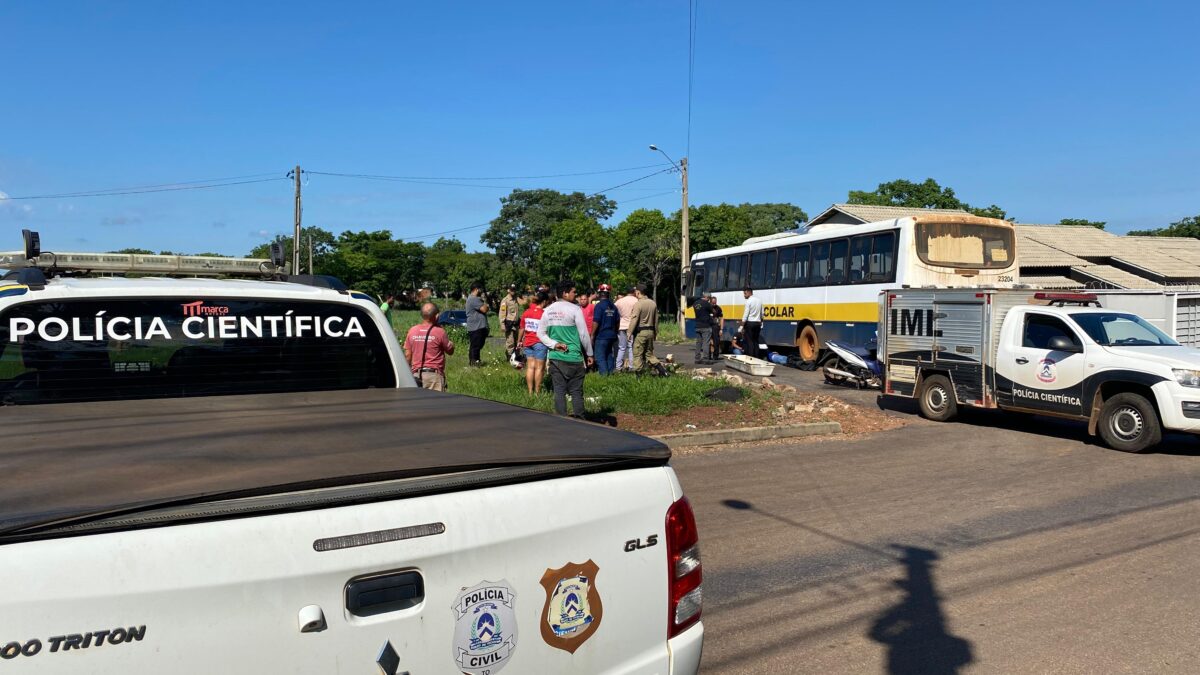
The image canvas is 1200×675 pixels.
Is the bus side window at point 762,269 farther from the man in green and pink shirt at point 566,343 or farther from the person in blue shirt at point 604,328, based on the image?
the man in green and pink shirt at point 566,343

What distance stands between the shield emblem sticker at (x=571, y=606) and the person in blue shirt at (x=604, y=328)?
12575mm

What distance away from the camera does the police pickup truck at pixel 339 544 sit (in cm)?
181

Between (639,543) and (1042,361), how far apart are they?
10.9 metres

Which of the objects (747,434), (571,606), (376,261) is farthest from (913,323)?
(376,261)

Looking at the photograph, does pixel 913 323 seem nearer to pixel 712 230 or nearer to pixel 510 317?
pixel 510 317

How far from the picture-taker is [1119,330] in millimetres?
11383

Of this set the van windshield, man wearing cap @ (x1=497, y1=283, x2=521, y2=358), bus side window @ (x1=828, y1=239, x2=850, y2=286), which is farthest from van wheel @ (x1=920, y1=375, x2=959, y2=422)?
man wearing cap @ (x1=497, y1=283, x2=521, y2=358)

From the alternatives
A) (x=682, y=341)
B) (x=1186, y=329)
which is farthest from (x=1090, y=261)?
(x=1186, y=329)

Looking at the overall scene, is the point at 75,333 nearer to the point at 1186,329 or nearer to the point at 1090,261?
the point at 1186,329

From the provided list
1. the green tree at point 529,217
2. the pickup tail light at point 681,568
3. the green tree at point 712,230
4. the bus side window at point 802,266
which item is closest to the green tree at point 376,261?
the green tree at point 529,217

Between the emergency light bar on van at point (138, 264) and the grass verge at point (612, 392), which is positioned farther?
the grass verge at point (612, 392)

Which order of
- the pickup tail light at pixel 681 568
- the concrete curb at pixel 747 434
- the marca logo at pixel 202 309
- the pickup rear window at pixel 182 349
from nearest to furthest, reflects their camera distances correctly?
the pickup tail light at pixel 681 568 < the pickup rear window at pixel 182 349 < the marca logo at pixel 202 309 < the concrete curb at pixel 747 434

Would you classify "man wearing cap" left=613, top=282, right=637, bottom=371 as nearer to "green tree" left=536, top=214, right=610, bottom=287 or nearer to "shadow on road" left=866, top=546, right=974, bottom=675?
"shadow on road" left=866, top=546, right=974, bottom=675

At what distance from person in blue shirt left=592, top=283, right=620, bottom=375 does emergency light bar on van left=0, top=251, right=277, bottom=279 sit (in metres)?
9.55
